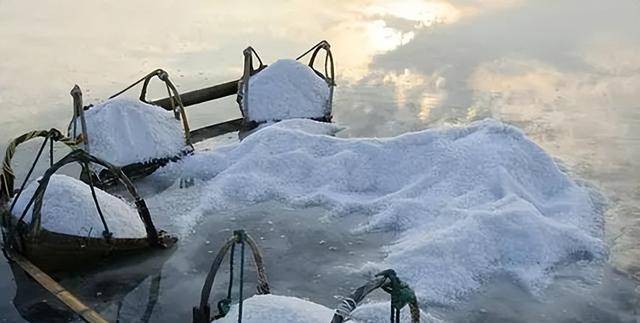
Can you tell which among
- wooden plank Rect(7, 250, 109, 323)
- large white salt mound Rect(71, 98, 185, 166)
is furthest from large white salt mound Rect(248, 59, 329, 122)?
wooden plank Rect(7, 250, 109, 323)

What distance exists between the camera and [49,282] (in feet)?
13.5

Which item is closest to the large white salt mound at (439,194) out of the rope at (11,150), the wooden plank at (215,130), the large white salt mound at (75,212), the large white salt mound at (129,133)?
the large white salt mound at (129,133)

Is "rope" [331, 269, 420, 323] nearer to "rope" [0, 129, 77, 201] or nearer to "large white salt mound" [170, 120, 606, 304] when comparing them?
"large white salt mound" [170, 120, 606, 304]

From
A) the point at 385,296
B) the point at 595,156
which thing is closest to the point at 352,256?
the point at 385,296

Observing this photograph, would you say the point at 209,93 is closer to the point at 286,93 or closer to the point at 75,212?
the point at 286,93

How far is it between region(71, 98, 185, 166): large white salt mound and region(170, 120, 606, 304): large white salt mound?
27 cm

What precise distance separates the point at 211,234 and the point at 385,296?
1418mm

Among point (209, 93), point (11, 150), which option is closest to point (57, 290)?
point (11, 150)

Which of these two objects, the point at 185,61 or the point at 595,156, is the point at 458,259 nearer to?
the point at 595,156

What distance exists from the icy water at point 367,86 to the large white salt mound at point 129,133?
0.35 m

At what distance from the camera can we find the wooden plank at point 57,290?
3.74 meters

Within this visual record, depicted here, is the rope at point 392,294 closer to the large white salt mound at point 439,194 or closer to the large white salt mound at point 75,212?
the large white salt mound at point 439,194

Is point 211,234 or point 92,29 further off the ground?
point 92,29

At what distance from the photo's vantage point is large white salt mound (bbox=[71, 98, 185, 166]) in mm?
6020
